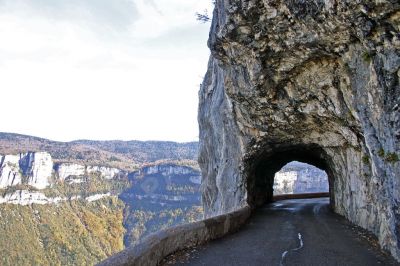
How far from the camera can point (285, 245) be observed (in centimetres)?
1349

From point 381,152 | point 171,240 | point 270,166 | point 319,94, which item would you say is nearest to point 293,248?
point 381,152

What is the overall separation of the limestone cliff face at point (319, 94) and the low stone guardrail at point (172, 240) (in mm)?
5922

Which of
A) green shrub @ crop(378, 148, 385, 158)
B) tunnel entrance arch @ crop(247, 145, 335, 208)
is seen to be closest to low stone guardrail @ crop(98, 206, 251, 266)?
green shrub @ crop(378, 148, 385, 158)

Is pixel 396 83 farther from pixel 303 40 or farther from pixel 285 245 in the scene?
pixel 285 245

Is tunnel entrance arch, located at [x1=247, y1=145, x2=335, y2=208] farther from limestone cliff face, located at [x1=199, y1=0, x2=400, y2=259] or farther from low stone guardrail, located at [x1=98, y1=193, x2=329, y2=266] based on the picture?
low stone guardrail, located at [x1=98, y1=193, x2=329, y2=266]

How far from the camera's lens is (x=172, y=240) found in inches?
445

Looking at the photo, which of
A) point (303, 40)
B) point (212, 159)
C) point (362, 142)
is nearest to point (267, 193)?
point (212, 159)

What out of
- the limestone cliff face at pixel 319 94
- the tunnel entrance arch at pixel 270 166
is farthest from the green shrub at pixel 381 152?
the tunnel entrance arch at pixel 270 166

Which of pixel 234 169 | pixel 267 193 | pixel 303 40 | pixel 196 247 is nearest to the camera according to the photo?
pixel 196 247

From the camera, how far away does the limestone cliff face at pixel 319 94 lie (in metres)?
10.9

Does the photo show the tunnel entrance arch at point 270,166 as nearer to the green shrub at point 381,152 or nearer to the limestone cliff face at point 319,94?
the limestone cliff face at point 319,94

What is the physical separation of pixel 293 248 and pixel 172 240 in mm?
4358

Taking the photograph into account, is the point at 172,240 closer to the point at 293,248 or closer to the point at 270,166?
the point at 293,248

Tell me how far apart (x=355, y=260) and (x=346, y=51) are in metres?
6.95
